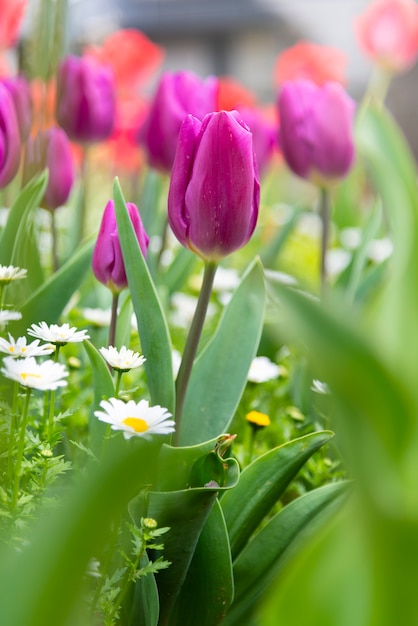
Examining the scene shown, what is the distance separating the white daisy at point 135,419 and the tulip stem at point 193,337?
7cm

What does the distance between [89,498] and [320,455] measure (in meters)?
0.71

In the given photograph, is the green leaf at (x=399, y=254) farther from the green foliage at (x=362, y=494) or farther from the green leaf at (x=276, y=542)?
the green leaf at (x=276, y=542)

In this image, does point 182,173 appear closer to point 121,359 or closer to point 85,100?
point 121,359

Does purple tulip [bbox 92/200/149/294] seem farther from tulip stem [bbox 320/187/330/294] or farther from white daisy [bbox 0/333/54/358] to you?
tulip stem [bbox 320/187/330/294]

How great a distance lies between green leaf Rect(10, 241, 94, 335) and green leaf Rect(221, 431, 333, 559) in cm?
27

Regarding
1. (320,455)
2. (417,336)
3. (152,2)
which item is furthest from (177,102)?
(152,2)

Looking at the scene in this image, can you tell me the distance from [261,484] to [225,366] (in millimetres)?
149

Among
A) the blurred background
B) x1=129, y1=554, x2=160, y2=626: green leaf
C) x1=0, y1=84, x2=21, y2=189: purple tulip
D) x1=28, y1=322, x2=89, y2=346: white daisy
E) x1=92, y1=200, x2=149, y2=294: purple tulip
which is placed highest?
x1=0, y1=84, x2=21, y2=189: purple tulip

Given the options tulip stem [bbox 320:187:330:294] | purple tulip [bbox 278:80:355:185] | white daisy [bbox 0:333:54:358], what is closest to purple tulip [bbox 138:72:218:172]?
purple tulip [bbox 278:80:355:185]

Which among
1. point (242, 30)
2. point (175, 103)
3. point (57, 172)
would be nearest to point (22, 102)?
point (57, 172)

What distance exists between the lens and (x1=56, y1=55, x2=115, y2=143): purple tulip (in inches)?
53.4

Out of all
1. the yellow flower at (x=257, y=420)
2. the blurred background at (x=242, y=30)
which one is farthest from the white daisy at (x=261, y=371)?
the blurred background at (x=242, y=30)

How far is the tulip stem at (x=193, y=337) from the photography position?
762mm

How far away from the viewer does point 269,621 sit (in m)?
0.43
